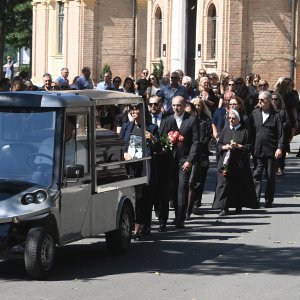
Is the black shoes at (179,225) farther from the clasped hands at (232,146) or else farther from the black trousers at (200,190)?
the clasped hands at (232,146)

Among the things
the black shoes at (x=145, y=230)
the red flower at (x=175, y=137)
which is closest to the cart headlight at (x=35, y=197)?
the black shoes at (x=145, y=230)

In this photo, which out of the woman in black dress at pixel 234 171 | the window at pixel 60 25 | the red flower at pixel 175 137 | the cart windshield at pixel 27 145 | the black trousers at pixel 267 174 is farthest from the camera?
the window at pixel 60 25

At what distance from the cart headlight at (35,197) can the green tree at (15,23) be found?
45392 mm

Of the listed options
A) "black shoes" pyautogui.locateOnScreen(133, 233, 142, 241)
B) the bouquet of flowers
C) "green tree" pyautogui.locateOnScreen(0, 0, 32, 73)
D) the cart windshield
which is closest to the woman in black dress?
the bouquet of flowers

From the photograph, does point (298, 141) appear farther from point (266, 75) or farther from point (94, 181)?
point (94, 181)

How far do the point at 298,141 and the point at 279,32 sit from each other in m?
8.29

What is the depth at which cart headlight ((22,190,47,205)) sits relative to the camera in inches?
484

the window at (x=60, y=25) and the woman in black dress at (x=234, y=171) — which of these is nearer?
the woman in black dress at (x=234, y=171)

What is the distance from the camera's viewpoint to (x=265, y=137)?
65.7ft

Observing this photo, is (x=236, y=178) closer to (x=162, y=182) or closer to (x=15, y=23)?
(x=162, y=182)

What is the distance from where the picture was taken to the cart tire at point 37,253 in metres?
12.1

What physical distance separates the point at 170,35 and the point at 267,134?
25643 millimetres

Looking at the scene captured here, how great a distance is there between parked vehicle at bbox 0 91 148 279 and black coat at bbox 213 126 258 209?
4.79m

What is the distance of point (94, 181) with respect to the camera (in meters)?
13.4
